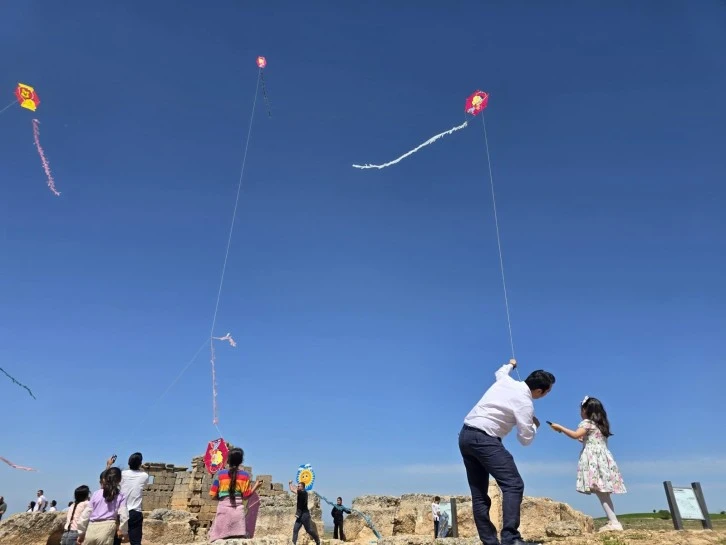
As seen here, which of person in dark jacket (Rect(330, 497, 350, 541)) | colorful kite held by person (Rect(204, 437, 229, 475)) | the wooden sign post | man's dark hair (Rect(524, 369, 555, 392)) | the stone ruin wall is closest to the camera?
man's dark hair (Rect(524, 369, 555, 392))

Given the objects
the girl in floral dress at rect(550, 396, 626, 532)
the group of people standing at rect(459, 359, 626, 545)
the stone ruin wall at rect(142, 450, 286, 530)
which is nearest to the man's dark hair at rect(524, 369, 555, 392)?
the group of people standing at rect(459, 359, 626, 545)

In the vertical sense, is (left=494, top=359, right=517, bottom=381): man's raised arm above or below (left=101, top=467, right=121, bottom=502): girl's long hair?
above

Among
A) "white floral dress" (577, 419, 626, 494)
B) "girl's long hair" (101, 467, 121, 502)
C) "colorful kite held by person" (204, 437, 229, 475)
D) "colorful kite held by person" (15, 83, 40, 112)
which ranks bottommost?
"girl's long hair" (101, 467, 121, 502)

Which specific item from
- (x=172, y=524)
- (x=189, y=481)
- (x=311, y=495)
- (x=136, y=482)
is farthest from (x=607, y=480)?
(x=189, y=481)

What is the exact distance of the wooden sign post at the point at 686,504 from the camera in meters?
6.57

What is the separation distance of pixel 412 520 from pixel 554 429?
10370 mm

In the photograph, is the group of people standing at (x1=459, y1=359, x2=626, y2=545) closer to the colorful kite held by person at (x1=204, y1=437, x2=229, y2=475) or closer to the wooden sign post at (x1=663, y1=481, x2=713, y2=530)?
the wooden sign post at (x1=663, y1=481, x2=713, y2=530)

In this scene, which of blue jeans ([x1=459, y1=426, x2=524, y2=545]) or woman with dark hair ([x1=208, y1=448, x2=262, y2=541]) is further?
woman with dark hair ([x1=208, y1=448, x2=262, y2=541])

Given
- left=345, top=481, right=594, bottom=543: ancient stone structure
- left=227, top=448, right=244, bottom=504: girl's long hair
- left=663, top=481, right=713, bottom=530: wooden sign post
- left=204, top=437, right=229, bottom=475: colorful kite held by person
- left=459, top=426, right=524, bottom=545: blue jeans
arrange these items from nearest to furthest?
left=459, top=426, right=524, bottom=545: blue jeans → left=227, top=448, right=244, bottom=504: girl's long hair → left=663, top=481, right=713, bottom=530: wooden sign post → left=345, top=481, right=594, bottom=543: ancient stone structure → left=204, top=437, right=229, bottom=475: colorful kite held by person

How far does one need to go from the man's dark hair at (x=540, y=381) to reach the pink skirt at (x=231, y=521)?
11.9 feet

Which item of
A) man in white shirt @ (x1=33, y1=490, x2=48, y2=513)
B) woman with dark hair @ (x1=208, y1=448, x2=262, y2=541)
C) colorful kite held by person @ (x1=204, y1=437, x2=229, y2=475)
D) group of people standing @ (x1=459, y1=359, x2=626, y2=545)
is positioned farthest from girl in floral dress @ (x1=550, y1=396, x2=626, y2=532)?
man in white shirt @ (x1=33, y1=490, x2=48, y2=513)

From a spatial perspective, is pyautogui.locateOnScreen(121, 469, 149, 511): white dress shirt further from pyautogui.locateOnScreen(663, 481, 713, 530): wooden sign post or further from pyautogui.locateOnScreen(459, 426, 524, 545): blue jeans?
pyautogui.locateOnScreen(663, 481, 713, 530): wooden sign post

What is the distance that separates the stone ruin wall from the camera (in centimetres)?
1961

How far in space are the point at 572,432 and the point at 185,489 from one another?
18402mm
